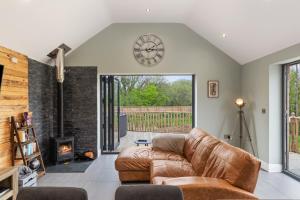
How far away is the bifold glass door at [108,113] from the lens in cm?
641

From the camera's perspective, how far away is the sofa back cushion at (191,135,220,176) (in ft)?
10.3

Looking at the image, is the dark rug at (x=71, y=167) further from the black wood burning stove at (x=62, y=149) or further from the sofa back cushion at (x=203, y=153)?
the sofa back cushion at (x=203, y=153)

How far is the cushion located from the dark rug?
1568mm

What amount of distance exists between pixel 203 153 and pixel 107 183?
1776 millimetres

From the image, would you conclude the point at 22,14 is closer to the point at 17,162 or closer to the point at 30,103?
the point at 30,103

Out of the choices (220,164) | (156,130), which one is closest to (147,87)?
(156,130)

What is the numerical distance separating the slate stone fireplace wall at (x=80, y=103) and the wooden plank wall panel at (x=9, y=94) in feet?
5.08

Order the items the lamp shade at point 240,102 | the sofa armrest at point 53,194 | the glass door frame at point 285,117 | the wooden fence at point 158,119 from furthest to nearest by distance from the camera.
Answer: the wooden fence at point 158,119
the lamp shade at point 240,102
the glass door frame at point 285,117
the sofa armrest at point 53,194

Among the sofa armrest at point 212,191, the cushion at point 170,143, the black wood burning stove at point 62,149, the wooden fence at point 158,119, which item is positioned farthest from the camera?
the wooden fence at point 158,119

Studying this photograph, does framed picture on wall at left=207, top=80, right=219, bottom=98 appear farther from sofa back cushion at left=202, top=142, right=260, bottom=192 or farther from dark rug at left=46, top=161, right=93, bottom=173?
sofa back cushion at left=202, top=142, right=260, bottom=192

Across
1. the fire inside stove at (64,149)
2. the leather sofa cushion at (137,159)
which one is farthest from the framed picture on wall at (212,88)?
the fire inside stove at (64,149)

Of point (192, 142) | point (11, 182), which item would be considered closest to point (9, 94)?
point (11, 182)

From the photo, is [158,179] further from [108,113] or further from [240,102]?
[108,113]

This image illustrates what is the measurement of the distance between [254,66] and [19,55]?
4.66 metres
